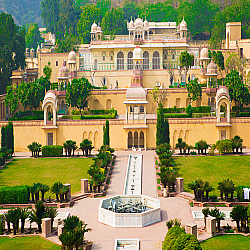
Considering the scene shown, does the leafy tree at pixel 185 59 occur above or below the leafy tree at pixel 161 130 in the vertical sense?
above

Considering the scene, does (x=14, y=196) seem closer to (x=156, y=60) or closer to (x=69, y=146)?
(x=69, y=146)

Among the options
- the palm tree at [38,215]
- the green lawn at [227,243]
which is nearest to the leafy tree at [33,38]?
the palm tree at [38,215]

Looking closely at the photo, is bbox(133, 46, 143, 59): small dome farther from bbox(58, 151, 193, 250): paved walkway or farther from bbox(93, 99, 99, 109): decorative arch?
bbox(58, 151, 193, 250): paved walkway

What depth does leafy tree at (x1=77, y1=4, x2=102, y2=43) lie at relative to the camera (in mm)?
115938

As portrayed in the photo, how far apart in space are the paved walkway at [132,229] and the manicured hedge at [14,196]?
3.33 metres

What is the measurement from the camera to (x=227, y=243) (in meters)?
30.2

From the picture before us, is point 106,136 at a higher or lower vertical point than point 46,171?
higher

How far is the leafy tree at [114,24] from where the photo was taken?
114662 millimetres

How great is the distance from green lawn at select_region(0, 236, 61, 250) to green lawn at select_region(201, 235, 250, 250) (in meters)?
8.17

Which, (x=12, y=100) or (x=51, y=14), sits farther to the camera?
(x=51, y=14)

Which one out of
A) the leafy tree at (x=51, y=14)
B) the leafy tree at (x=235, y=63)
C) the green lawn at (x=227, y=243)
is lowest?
the green lawn at (x=227, y=243)

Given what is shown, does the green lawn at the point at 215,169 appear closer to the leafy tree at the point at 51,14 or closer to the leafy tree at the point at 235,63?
the leafy tree at the point at 235,63

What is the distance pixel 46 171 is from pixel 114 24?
74046 mm

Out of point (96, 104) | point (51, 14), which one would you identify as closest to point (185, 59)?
point (96, 104)
